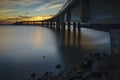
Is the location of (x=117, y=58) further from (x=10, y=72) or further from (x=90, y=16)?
(x=90, y=16)

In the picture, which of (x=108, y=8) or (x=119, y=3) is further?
(x=108, y=8)

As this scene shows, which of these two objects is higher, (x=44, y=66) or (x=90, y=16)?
(x=90, y=16)

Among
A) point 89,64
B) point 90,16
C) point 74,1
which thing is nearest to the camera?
point 89,64

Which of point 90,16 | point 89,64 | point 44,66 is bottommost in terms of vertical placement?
point 44,66

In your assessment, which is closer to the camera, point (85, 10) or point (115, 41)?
point (115, 41)

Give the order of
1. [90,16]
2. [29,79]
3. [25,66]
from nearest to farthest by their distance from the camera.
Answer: [29,79] → [25,66] → [90,16]

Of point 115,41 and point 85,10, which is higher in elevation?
point 85,10

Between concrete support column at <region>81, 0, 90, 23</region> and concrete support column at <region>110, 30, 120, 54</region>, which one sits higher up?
concrete support column at <region>81, 0, 90, 23</region>

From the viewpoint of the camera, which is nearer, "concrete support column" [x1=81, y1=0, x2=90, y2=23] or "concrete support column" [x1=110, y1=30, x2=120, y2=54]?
"concrete support column" [x1=110, y1=30, x2=120, y2=54]

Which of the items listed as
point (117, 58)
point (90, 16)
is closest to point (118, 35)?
point (90, 16)

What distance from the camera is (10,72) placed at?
16891mm

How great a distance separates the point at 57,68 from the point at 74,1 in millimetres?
20160

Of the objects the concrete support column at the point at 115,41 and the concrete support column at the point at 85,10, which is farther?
the concrete support column at the point at 85,10

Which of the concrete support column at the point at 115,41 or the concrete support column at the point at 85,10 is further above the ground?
the concrete support column at the point at 85,10
